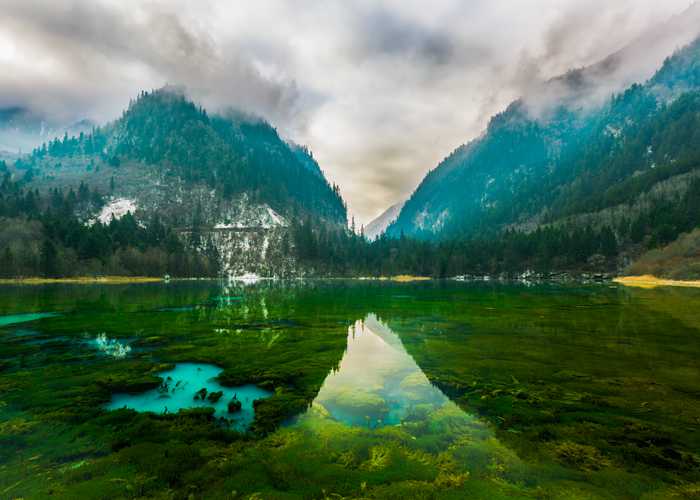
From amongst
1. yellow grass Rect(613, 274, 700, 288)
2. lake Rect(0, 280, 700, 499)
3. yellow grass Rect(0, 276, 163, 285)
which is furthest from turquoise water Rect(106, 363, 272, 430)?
yellow grass Rect(0, 276, 163, 285)

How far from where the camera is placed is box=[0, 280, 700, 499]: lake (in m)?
10.6

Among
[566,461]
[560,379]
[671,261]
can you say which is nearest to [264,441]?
[566,461]

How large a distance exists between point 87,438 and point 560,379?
2305 cm

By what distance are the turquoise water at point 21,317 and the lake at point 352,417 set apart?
12.8m

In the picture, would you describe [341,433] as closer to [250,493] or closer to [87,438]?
[250,493]

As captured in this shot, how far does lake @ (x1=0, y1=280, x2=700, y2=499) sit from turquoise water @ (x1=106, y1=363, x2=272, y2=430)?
0.49 feet

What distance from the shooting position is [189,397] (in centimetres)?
1898

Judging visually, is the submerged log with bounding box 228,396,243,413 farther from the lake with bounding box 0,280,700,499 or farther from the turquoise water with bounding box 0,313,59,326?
the turquoise water with bounding box 0,313,59,326

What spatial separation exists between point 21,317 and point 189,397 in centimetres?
4544

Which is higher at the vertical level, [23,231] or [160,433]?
[23,231]

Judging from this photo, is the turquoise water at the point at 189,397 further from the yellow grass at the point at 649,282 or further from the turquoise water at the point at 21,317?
the yellow grass at the point at 649,282

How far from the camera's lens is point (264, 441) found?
43.9 feet

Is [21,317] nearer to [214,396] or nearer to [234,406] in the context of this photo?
[214,396]

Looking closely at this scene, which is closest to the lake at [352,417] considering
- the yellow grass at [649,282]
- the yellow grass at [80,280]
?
the yellow grass at [649,282]
